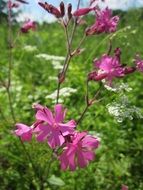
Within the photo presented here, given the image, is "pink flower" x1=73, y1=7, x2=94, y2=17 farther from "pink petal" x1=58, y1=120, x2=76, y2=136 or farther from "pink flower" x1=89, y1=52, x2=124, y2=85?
"pink petal" x1=58, y1=120, x2=76, y2=136

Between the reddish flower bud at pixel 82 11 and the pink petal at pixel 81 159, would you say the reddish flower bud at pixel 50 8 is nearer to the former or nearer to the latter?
the reddish flower bud at pixel 82 11

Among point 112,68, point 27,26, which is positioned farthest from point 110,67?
point 27,26

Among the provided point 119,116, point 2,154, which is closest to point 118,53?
point 119,116

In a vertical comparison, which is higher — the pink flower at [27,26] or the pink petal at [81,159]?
the pink flower at [27,26]

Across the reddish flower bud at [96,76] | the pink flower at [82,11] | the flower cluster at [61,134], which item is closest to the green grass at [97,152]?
the reddish flower bud at [96,76]

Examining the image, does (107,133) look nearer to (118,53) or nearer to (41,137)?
(118,53)
